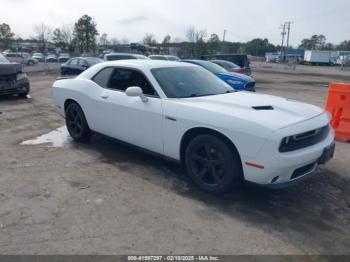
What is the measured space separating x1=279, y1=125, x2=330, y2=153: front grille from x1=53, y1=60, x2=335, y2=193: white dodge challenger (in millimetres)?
11

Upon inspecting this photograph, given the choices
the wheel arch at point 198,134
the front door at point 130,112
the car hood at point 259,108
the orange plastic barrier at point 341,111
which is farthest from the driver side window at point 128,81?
the orange plastic barrier at point 341,111

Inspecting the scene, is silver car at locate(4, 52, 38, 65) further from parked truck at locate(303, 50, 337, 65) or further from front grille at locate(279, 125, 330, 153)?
parked truck at locate(303, 50, 337, 65)

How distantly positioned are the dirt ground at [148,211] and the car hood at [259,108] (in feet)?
3.28

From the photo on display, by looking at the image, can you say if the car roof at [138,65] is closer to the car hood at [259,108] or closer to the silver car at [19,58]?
the car hood at [259,108]

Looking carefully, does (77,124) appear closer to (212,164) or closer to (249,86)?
(212,164)

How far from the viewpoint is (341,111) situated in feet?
21.7

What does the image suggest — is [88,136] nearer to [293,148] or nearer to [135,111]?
[135,111]

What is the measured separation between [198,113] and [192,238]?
4.73 feet

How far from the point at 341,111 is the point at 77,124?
5.19 metres

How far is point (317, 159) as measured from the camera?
368 cm

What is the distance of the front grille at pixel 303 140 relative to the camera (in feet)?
10.9

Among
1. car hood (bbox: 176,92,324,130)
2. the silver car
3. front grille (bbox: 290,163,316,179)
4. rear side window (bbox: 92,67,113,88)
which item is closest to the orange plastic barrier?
car hood (bbox: 176,92,324,130)

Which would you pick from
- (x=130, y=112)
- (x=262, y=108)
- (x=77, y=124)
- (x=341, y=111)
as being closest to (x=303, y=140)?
(x=262, y=108)

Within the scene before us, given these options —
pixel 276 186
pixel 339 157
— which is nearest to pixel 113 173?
pixel 276 186
